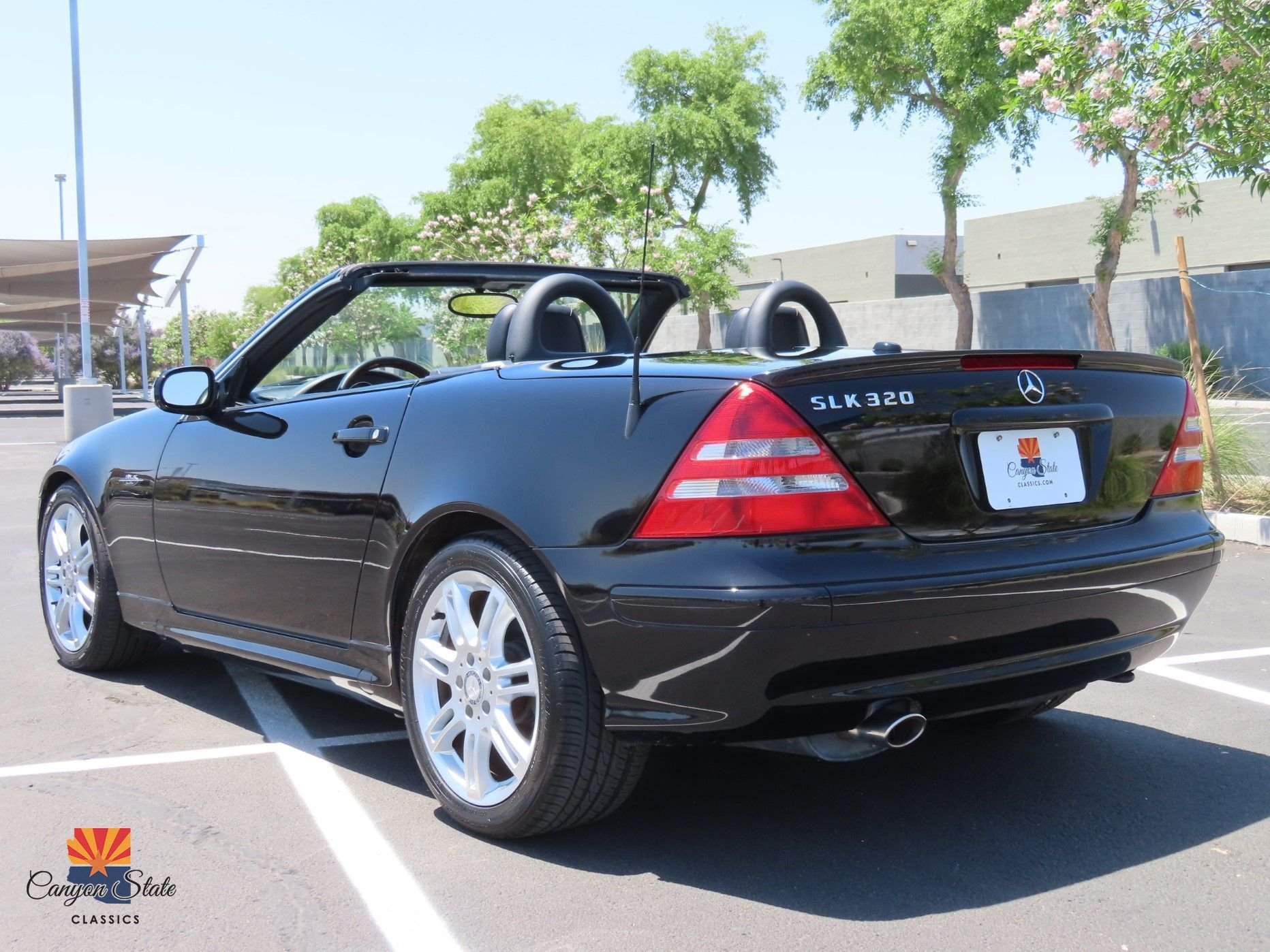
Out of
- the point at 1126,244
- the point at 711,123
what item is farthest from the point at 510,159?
the point at 1126,244

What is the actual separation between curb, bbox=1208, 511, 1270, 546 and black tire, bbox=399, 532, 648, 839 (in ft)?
22.5

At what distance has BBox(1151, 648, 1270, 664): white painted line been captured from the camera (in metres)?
5.44

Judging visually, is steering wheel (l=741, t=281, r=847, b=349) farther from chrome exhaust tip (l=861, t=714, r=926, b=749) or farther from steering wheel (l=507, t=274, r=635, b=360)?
chrome exhaust tip (l=861, t=714, r=926, b=749)

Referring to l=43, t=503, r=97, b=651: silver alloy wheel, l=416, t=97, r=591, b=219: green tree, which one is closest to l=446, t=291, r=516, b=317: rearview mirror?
l=43, t=503, r=97, b=651: silver alloy wheel

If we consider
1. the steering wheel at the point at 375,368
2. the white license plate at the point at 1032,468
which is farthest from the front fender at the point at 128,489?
the white license plate at the point at 1032,468

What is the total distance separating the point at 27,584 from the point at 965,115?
2315 centimetres

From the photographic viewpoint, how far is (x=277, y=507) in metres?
4.04

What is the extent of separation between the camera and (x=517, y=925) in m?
2.84

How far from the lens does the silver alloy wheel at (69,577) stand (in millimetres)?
5258

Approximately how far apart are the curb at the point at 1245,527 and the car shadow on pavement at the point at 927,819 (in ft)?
16.6

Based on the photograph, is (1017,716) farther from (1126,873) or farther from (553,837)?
(553,837)

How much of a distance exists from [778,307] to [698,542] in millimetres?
1420

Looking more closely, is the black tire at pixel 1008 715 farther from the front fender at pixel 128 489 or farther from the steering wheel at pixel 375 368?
the front fender at pixel 128 489

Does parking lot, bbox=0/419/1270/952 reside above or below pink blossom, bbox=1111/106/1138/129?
below
